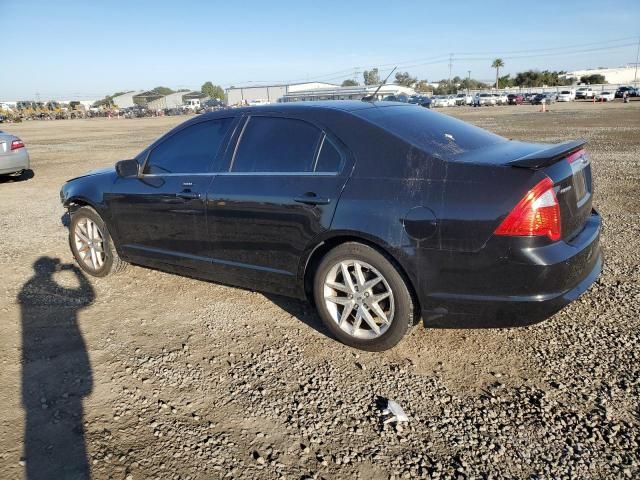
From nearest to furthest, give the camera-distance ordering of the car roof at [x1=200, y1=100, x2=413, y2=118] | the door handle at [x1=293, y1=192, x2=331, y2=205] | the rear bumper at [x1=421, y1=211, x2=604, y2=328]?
the rear bumper at [x1=421, y1=211, x2=604, y2=328]
the door handle at [x1=293, y1=192, x2=331, y2=205]
the car roof at [x1=200, y1=100, x2=413, y2=118]

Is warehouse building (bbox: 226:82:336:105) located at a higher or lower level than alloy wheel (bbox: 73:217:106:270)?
higher

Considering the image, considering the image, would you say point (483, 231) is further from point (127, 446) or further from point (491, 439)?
point (127, 446)

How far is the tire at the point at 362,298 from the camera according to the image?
10.0 feet

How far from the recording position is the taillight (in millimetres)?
2645

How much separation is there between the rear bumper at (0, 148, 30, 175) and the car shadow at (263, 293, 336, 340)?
9.18m

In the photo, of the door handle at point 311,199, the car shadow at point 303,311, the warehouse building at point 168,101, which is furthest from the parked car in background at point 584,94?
the warehouse building at point 168,101

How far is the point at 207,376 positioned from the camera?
311cm

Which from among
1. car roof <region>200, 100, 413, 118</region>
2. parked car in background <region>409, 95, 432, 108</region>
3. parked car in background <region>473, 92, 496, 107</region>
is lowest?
parked car in background <region>473, 92, 496, 107</region>

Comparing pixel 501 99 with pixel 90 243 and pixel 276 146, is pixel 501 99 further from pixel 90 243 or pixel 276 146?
pixel 276 146

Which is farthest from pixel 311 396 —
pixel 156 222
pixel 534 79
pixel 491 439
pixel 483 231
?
pixel 534 79

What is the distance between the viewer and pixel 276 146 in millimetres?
3637

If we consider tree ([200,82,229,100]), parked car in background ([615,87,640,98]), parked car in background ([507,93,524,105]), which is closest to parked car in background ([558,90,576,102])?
parked car in background ([507,93,524,105])

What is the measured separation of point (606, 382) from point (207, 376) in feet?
7.96

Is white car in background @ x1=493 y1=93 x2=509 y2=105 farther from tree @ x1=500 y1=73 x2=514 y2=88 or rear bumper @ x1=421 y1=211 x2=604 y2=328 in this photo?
rear bumper @ x1=421 y1=211 x2=604 y2=328
